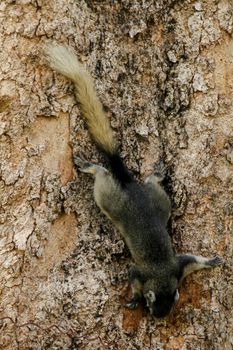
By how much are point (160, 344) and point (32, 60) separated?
5.01ft

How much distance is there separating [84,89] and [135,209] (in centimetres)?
69

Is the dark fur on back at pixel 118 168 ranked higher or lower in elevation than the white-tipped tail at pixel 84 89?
lower

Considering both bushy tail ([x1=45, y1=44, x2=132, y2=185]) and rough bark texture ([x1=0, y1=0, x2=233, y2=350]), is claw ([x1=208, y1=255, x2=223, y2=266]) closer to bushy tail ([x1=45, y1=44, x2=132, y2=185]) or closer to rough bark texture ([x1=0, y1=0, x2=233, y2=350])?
rough bark texture ([x1=0, y1=0, x2=233, y2=350])

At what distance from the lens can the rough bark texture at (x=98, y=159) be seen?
355cm

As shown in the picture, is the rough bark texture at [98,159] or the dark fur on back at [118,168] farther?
the dark fur on back at [118,168]

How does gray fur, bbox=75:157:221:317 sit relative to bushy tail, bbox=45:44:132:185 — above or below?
below

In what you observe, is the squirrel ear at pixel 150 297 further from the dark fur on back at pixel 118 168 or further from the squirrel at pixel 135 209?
the dark fur on back at pixel 118 168

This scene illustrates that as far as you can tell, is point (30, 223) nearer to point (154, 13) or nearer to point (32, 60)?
point (32, 60)

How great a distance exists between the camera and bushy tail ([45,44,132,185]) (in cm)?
359

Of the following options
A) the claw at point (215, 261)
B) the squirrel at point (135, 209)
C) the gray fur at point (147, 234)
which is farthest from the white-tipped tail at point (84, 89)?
the claw at point (215, 261)

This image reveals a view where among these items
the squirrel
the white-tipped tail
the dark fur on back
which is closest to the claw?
the squirrel

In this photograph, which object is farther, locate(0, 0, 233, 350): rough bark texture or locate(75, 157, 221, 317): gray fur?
locate(75, 157, 221, 317): gray fur

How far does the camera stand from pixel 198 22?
12.4ft

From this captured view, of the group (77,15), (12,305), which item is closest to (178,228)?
(12,305)
